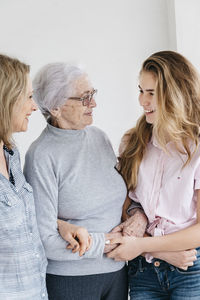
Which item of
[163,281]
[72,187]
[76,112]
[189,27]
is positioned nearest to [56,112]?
[76,112]

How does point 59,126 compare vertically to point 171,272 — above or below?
above

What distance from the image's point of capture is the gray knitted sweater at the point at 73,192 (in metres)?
1.74

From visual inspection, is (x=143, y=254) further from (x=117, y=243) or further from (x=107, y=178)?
(x=107, y=178)

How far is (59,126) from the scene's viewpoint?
6.21 feet

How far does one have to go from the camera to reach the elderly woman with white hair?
68.8 inches

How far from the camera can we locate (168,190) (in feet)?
6.13

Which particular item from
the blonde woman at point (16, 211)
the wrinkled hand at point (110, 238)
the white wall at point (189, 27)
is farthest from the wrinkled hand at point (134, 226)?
the white wall at point (189, 27)

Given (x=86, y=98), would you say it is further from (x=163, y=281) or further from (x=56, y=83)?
(x=163, y=281)

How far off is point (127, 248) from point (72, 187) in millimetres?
327

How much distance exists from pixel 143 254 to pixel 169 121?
1.83 feet

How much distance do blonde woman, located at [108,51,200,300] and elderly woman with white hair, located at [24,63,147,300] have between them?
89 millimetres

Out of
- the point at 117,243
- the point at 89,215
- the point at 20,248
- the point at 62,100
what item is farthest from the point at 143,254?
the point at 62,100

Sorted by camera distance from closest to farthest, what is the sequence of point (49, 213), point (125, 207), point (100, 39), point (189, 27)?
point (49, 213)
point (125, 207)
point (189, 27)
point (100, 39)

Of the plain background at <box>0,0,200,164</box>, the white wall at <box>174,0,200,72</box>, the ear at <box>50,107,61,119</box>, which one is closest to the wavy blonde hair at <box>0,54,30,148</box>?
the ear at <box>50,107,61,119</box>
